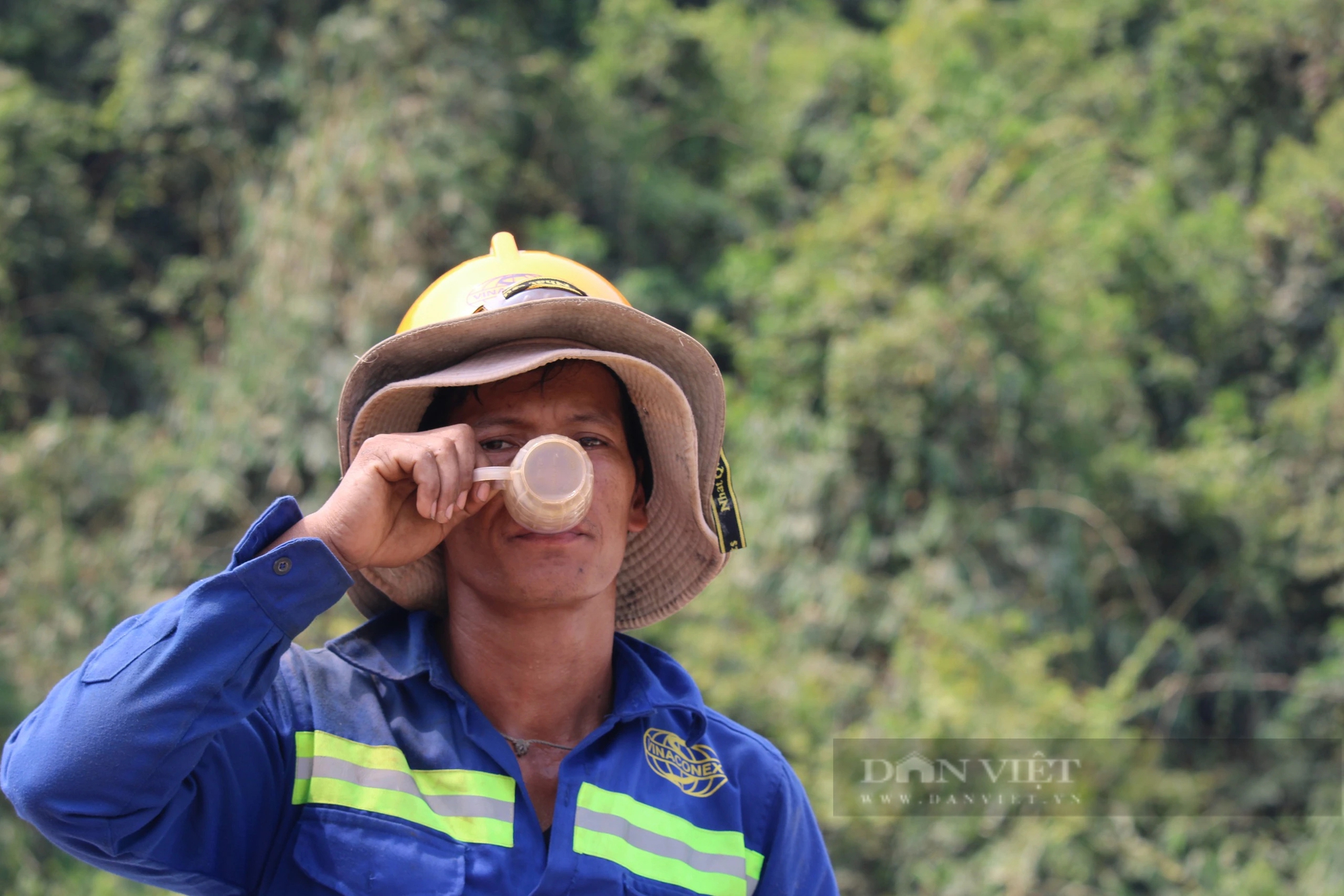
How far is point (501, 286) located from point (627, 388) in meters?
→ 0.26

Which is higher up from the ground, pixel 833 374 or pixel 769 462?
pixel 833 374

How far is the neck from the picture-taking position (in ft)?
6.43

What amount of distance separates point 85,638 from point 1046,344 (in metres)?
5.60

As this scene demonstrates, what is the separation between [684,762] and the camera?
1951 mm

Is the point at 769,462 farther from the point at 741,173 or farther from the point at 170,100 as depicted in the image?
the point at 170,100

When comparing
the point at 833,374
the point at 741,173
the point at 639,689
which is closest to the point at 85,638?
the point at 833,374

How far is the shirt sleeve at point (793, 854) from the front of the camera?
6.25 ft

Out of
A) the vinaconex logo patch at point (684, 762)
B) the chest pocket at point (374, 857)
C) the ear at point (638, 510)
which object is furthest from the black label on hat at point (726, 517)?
the chest pocket at point (374, 857)

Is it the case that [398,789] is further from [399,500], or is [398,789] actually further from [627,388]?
[627,388]

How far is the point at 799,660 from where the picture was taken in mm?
6523

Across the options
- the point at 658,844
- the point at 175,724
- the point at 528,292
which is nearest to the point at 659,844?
the point at 658,844

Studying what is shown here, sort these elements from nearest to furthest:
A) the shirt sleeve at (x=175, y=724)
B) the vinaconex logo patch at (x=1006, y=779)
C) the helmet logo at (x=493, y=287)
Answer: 1. the shirt sleeve at (x=175, y=724)
2. the helmet logo at (x=493, y=287)
3. the vinaconex logo patch at (x=1006, y=779)

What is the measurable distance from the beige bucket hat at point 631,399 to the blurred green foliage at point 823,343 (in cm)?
372

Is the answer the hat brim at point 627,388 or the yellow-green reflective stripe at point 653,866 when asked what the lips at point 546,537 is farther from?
the yellow-green reflective stripe at point 653,866
